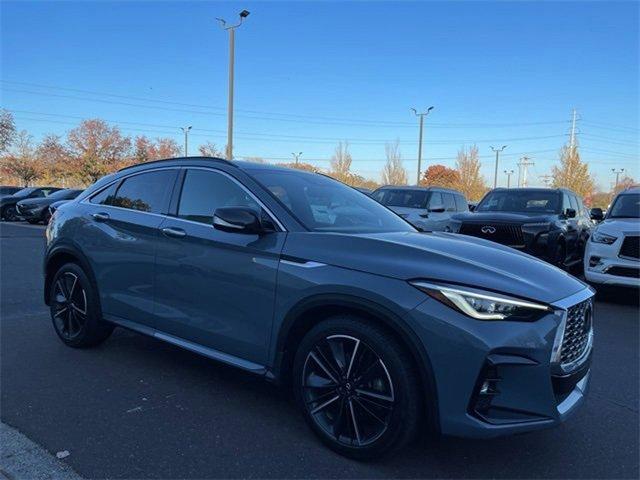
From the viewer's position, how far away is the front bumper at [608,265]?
7238mm

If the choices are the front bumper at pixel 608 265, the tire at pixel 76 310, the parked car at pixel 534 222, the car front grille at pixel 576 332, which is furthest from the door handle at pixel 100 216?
the front bumper at pixel 608 265

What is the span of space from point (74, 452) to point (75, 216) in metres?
2.53

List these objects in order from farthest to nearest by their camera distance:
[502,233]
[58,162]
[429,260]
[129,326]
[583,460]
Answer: [58,162], [502,233], [129,326], [583,460], [429,260]

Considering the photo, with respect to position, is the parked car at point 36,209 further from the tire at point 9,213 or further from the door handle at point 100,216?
the door handle at point 100,216

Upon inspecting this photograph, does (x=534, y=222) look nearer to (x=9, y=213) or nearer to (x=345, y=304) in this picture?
(x=345, y=304)

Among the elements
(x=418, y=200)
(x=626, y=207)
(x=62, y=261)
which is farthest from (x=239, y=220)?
(x=418, y=200)

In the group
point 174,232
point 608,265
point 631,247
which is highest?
point 174,232

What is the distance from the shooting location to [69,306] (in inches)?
189

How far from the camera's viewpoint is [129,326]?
423 cm

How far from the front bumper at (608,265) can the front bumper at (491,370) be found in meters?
5.59

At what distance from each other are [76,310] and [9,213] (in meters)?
24.2

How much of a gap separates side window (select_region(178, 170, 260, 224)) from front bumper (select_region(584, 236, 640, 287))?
6.09 m

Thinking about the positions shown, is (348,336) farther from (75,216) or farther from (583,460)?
(75,216)

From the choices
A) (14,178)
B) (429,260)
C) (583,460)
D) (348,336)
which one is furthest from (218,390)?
(14,178)
